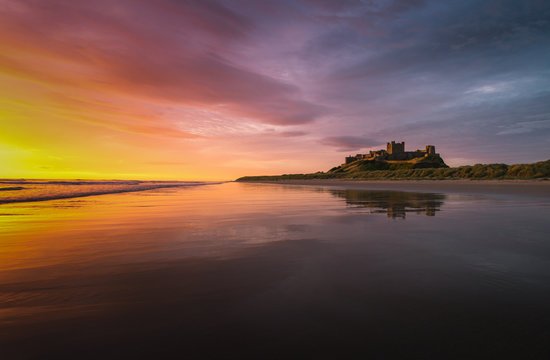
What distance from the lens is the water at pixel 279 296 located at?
202 centimetres

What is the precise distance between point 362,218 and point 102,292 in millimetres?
6932

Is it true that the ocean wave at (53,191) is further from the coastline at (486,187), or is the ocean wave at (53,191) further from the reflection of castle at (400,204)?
the coastline at (486,187)

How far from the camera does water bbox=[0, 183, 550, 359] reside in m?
2.02

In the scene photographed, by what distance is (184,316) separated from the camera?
245 cm

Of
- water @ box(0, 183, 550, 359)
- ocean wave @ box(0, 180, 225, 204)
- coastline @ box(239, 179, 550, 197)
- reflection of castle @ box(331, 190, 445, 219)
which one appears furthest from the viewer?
coastline @ box(239, 179, 550, 197)

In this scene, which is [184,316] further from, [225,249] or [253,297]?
[225,249]

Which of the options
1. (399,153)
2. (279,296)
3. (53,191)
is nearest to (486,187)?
(279,296)

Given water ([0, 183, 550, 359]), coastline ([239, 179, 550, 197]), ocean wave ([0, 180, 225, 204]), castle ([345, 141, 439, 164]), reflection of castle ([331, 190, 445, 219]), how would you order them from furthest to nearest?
1. castle ([345, 141, 439, 164])
2. coastline ([239, 179, 550, 197])
3. ocean wave ([0, 180, 225, 204])
4. reflection of castle ([331, 190, 445, 219])
5. water ([0, 183, 550, 359])

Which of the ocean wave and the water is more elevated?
the ocean wave

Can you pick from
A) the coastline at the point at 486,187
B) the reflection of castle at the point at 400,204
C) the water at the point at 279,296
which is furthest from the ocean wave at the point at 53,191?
the coastline at the point at 486,187

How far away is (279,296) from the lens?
285 centimetres

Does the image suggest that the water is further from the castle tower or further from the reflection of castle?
the castle tower

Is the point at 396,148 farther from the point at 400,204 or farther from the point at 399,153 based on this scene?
the point at 400,204

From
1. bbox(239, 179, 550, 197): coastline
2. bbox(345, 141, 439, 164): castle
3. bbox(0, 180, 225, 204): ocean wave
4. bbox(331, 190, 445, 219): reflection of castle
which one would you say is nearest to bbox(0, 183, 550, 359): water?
bbox(331, 190, 445, 219): reflection of castle
